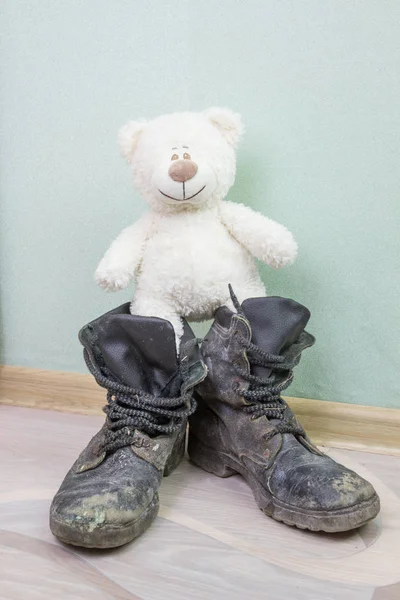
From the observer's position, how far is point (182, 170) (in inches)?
32.1

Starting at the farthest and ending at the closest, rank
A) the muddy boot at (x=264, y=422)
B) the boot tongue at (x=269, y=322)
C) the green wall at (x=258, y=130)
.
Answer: the green wall at (x=258, y=130) < the boot tongue at (x=269, y=322) < the muddy boot at (x=264, y=422)

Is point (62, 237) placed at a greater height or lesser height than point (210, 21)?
lesser

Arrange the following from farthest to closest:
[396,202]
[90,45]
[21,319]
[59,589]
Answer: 1. [21,319]
2. [90,45]
3. [396,202]
4. [59,589]

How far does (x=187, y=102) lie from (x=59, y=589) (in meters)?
0.78

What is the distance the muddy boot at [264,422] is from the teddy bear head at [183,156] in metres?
0.18

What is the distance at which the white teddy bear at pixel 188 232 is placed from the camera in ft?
2.77

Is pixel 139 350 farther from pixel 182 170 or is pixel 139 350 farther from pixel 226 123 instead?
pixel 226 123

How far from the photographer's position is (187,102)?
1016 millimetres

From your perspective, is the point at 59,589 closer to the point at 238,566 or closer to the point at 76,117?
the point at 238,566

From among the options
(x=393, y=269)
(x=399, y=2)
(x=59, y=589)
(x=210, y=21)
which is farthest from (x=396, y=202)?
(x=59, y=589)

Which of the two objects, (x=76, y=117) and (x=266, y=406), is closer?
(x=266, y=406)

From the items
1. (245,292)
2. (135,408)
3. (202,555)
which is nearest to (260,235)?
(245,292)

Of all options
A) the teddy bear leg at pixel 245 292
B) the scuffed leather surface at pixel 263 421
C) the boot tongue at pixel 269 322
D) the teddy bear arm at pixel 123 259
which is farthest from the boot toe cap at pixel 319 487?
the teddy bear arm at pixel 123 259

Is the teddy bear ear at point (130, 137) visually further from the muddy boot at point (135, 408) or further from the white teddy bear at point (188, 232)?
the muddy boot at point (135, 408)
